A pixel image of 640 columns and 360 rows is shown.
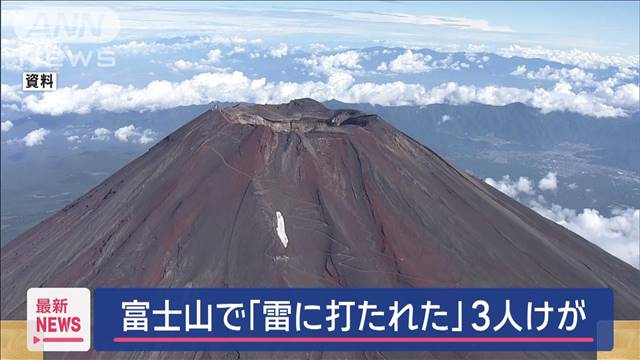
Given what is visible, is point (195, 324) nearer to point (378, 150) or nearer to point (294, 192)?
point (294, 192)

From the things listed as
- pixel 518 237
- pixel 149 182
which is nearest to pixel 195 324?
pixel 149 182
